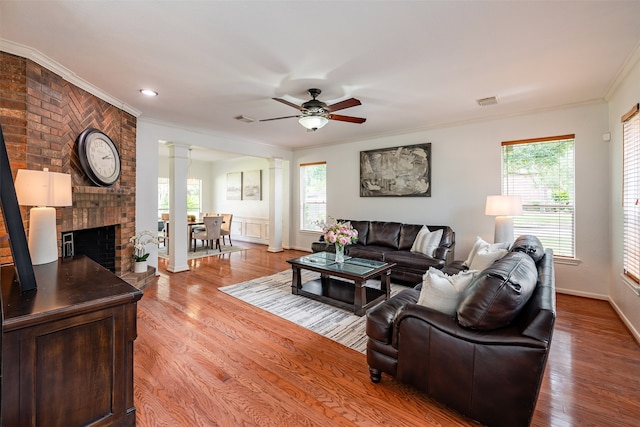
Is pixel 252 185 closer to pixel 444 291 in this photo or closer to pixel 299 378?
pixel 299 378

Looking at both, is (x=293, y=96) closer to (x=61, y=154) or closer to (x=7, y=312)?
(x=61, y=154)

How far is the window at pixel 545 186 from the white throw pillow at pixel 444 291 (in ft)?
9.93

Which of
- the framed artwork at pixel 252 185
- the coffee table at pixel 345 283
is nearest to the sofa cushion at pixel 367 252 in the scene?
the coffee table at pixel 345 283

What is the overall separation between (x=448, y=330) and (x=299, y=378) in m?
1.12

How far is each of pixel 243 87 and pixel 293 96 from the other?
1.95 feet

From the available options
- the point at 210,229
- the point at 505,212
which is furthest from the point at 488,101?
the point at 210,229

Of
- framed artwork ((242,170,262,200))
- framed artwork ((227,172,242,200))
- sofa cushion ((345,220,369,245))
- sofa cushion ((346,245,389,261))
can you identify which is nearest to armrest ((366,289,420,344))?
sofa cushion ((346,245,389,261))

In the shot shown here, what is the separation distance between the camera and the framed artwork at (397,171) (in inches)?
198

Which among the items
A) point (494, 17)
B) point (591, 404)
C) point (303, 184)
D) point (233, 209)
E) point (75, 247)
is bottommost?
point (591, 404)

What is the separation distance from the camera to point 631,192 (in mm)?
2818

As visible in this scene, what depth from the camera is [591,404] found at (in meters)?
1.83

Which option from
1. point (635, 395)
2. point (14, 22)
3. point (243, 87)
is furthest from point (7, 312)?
point (635, 395)

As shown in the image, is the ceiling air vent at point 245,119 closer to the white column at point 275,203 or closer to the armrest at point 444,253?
the white column at point 275,203

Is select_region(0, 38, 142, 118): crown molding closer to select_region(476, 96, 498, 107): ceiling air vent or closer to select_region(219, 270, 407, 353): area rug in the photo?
select_region(219, 270, 407, 353): area rug
